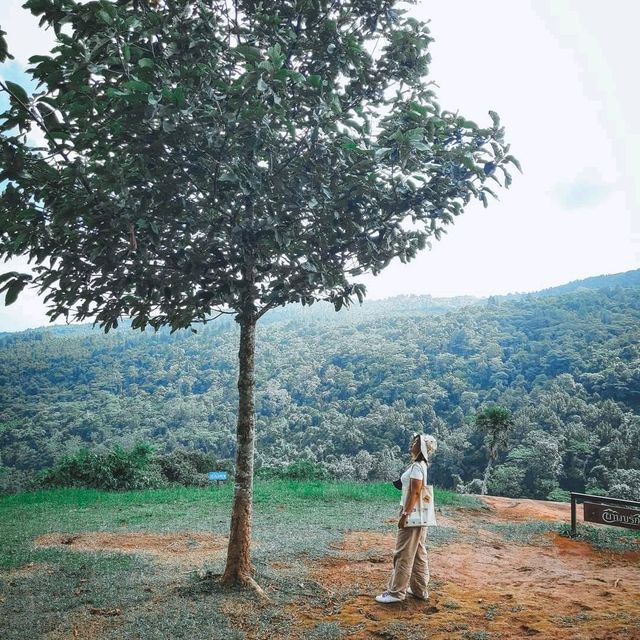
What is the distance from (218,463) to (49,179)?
1849 cm

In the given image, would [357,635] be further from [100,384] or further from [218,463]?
[100,384]

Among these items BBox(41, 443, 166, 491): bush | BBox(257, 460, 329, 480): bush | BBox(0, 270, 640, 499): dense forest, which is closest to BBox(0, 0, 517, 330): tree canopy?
BBox(41, 443, 166, 491): bush

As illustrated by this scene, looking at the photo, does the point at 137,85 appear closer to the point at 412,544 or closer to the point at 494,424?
the point at 412,544

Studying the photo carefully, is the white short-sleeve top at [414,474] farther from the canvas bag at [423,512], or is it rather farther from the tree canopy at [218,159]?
the tree canopy at [218,159]

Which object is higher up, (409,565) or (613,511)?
(409,565)

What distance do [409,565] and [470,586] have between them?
1513 millimetres

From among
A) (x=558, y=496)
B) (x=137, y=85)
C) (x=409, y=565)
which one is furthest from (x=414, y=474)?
(x=558, y=496)

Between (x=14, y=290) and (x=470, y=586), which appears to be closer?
(x=14, y=290)

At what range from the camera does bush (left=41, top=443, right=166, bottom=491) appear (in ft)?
53.9

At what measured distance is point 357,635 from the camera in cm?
430

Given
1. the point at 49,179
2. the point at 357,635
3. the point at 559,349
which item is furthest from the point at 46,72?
the point at 559,349

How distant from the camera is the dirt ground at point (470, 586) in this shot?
436 cm

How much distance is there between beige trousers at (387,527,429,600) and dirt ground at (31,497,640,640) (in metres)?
0.14

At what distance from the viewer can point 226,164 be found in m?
3.90
